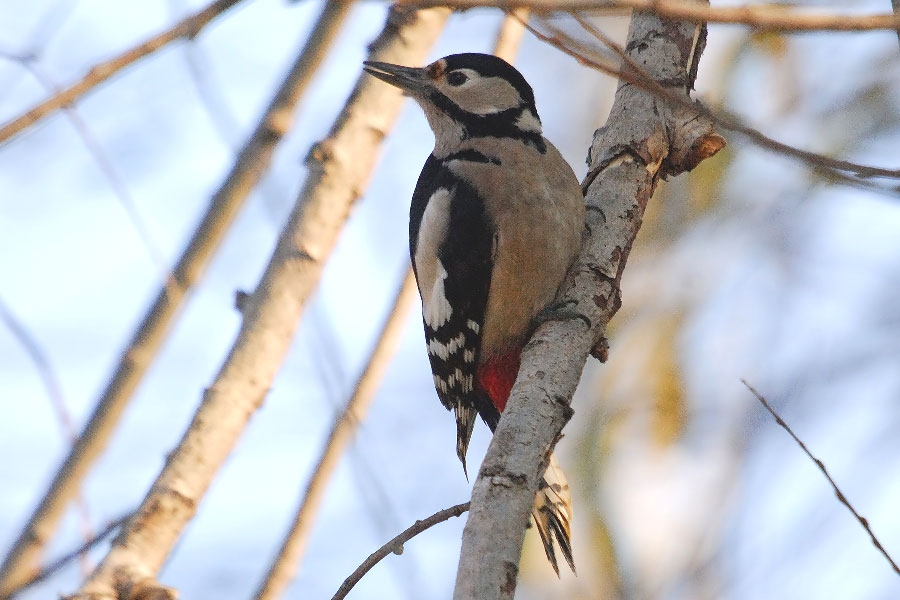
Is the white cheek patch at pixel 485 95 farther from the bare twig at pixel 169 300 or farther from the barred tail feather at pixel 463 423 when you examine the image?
the bare twig at pixel 169 300

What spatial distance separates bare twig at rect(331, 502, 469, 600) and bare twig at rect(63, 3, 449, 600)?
1.33 ft

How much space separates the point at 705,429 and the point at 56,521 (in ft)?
14.8

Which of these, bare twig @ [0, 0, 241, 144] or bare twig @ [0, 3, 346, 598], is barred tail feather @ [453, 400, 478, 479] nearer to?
bare twig @ [0, 3, 346, 598]

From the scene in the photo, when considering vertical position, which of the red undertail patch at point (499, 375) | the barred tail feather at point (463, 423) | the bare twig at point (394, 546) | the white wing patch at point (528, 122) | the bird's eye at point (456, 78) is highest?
the bird's eye at point (456, 78)

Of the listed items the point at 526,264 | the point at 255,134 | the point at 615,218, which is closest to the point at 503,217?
the point at 526,264

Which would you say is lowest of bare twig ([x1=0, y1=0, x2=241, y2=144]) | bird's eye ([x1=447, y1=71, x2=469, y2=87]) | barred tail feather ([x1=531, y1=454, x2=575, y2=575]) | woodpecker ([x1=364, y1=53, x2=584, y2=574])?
bare twig ([x1=0, y1=0, x2=241, y2=144])

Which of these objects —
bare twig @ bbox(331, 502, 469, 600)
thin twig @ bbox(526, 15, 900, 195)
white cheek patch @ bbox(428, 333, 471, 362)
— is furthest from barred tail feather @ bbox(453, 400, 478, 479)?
thin twig @ bbox(526, 15, 900, 195)

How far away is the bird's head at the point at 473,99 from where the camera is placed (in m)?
4.41

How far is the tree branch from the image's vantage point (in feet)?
6.66

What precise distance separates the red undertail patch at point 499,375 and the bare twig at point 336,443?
479 millimetres

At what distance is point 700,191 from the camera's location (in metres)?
6.89

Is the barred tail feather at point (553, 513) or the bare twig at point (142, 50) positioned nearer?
the bare twig at point (142, 50)

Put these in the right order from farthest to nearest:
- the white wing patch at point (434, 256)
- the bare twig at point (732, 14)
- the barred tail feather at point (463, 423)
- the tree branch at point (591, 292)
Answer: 1. the barred tail feather at point (463, 423)
2. the white wing patch at point (434, 256)
3. the tree branch at point (591, 292)
4. the bare twig at point (732, 14)

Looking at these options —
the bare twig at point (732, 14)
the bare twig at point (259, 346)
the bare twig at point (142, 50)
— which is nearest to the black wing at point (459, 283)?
the bare twig at point (259, 346)
